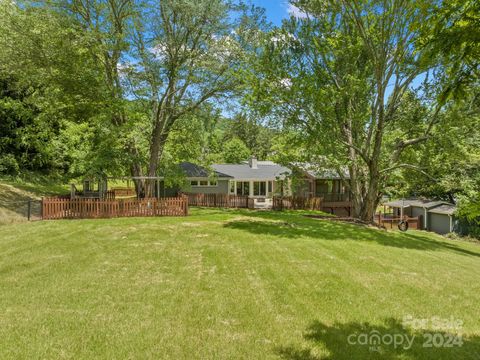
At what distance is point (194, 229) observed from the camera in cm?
1349

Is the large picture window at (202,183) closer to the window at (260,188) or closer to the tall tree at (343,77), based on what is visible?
the window at (260,188)

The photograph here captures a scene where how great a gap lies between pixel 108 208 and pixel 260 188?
21.7 metres

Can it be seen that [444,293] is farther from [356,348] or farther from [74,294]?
[74,294]


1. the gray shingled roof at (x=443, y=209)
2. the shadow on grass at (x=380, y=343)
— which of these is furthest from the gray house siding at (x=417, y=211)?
the shadow on grass at (x=380, y=343)

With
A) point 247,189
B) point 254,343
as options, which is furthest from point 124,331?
point 247,189

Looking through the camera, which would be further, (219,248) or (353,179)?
(353,179)

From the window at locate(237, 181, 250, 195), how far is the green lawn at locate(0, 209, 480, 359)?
23284 millimetres

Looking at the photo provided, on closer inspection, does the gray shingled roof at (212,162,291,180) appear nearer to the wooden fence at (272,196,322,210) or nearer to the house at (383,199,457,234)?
the wooden fence at (272,196,322,210)

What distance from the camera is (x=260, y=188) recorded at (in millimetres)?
35938

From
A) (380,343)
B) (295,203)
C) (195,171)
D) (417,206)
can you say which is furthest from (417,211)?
(380,343)

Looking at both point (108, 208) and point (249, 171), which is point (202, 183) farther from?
point (108, 208)

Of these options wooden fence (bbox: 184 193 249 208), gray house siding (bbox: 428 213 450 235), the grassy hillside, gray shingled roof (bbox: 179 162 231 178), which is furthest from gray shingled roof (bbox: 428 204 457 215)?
the grassy hillside

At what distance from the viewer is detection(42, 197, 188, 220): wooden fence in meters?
15.5

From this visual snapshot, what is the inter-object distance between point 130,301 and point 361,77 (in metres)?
17.9
